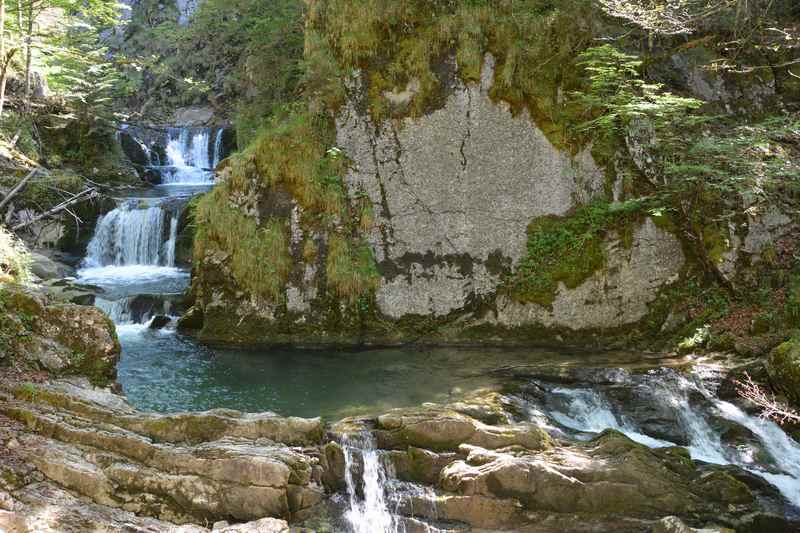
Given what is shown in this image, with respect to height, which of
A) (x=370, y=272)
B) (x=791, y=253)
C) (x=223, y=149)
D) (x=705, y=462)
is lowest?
(x=705, y=462)

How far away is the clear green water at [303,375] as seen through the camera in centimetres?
927

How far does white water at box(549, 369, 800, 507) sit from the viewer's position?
24.7 ft

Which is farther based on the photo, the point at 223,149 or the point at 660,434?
the point at 223,149

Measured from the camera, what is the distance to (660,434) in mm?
8250

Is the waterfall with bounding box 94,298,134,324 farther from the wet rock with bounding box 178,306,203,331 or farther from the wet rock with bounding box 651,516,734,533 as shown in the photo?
the wet rock with bounding box 651,516,734,533

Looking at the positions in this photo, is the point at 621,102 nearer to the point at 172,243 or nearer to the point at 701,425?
the point at 701,425

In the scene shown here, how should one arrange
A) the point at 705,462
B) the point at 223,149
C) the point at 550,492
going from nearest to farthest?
the point at 550,492 → the point at 705,462 → the point at 223,149

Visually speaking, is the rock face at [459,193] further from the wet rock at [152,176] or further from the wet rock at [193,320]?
the wet rock at [152,176]

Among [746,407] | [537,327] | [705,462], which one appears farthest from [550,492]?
[537,327]

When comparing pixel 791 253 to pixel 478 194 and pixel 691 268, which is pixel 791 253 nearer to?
pixel 691 268

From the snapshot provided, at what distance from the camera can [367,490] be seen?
6.59m

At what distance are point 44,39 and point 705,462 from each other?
458 inches

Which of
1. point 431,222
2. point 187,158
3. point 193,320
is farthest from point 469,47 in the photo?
point 187,158

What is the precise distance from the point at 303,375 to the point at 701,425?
6.44m
